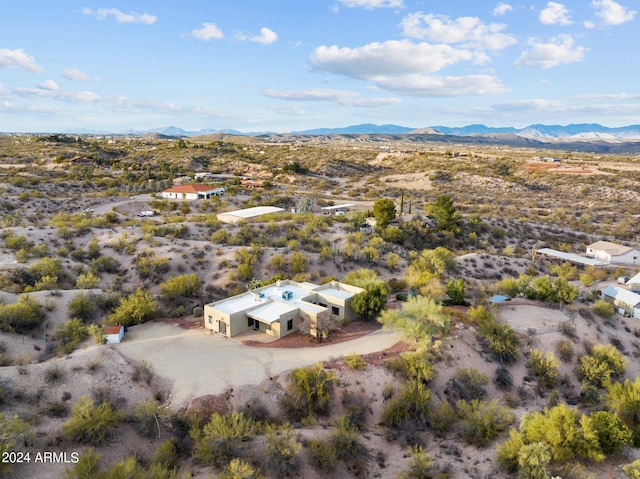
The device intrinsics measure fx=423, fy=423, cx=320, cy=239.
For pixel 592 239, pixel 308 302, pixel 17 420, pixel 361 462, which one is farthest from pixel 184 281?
pixel 592 239

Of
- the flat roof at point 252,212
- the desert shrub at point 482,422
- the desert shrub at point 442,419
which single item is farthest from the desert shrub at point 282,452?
the flat roof at point 252,212

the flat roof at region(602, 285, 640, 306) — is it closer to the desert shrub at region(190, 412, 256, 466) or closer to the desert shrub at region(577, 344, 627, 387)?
the desert shrub at region(577, 344, 627, 387)

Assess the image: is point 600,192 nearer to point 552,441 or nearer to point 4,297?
point 552,441

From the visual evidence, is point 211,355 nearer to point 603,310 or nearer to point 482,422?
point 482,422

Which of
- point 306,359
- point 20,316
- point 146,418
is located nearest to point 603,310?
point 306,359

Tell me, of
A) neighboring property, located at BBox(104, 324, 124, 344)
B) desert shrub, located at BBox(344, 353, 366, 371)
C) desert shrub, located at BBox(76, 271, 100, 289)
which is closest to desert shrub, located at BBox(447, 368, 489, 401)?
desert shrub, located at BBox(344, 353, 366, 371)

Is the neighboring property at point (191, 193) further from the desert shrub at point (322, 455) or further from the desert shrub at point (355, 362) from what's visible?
the desert shrub at point (322, 455)

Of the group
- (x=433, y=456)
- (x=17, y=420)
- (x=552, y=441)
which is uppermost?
(x=17, y=420)

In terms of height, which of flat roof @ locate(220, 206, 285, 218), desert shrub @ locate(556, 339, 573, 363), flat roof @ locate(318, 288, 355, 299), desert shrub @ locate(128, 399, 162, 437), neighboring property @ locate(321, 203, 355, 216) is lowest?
desert shrub @ locate(556, 339, 573, 363)
